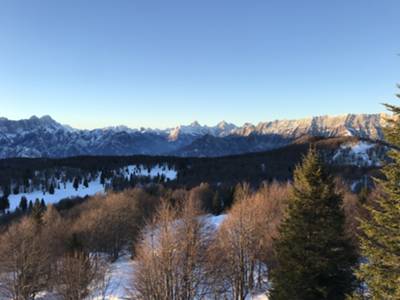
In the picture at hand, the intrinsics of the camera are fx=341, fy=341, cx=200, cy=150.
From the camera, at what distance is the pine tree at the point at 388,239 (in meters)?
11.8

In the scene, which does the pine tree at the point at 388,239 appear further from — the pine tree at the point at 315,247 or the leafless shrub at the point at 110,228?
the leafless shrub at the point at 110,228

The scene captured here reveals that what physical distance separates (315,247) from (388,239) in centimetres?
538

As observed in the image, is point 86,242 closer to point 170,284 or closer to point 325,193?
point 170,284

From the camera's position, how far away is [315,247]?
17078 mm

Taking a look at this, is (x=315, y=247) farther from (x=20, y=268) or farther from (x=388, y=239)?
(x=20, y=268)

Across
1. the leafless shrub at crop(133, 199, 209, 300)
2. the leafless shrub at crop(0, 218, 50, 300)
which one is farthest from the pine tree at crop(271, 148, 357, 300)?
the leafless shrub at crop(0, 218, 50, 300)

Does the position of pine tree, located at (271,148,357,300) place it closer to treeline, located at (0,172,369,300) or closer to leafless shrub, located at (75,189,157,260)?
treeline, located at (0,172,369,300)

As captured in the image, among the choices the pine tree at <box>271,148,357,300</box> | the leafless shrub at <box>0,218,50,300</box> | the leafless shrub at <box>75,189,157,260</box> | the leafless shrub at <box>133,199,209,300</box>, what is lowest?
the leafless shrub at <box>75,189,157,260</box>

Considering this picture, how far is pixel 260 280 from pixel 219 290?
10005 mm

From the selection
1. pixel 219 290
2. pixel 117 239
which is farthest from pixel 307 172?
pixel 117 239

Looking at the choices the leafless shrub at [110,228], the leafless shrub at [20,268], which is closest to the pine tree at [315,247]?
the leafless shrub at [20,268]

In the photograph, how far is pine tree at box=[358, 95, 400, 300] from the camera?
11.8 m

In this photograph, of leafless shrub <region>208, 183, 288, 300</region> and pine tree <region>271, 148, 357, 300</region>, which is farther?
leafless shrub <region>208, 183, 288, 300</region>

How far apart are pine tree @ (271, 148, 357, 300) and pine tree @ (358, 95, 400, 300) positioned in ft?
14.0
